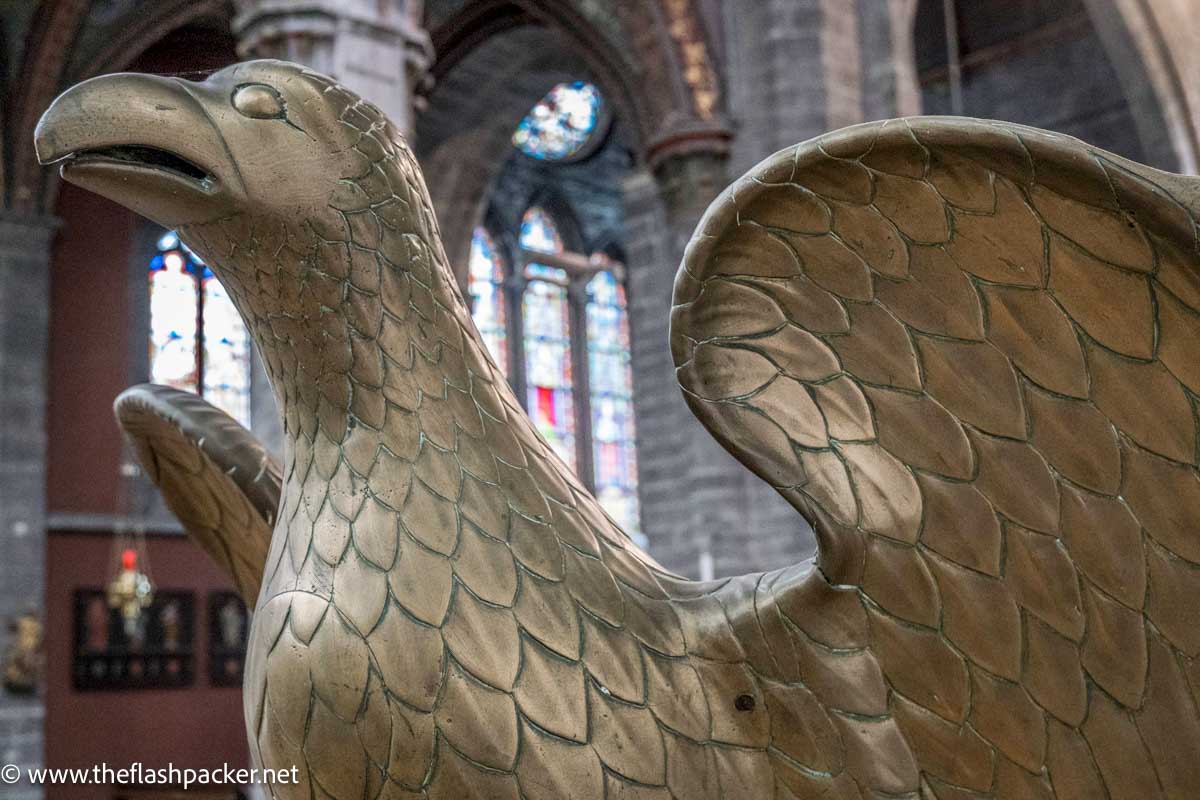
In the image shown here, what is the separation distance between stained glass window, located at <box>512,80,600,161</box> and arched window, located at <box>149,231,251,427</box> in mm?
4199

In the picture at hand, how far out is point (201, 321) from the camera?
38.3ft

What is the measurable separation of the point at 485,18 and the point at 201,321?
3867mm

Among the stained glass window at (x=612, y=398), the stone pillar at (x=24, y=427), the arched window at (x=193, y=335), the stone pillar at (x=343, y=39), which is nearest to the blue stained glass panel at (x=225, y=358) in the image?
the arched window at (x=193, y=335)

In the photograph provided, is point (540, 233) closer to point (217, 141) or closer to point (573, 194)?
point (573, 194)

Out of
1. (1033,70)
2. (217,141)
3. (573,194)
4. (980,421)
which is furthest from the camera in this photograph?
(573,194)

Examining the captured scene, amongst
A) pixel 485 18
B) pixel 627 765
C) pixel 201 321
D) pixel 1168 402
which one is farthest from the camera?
pixel 201 321

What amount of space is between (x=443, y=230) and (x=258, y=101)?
9603mm

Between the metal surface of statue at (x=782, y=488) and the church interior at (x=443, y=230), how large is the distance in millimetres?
6059

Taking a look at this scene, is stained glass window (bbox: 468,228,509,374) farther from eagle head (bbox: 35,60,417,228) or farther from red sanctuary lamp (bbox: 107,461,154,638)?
eagle head (bbox: 35,60,417,228)

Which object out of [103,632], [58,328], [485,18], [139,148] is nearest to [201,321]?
[58,328]

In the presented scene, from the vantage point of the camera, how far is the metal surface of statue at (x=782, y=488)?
36.6 inches

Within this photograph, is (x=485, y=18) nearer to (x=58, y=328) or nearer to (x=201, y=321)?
(x=201, y=321)

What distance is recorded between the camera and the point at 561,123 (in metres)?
14.5

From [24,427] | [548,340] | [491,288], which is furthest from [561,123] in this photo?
[24,427]
